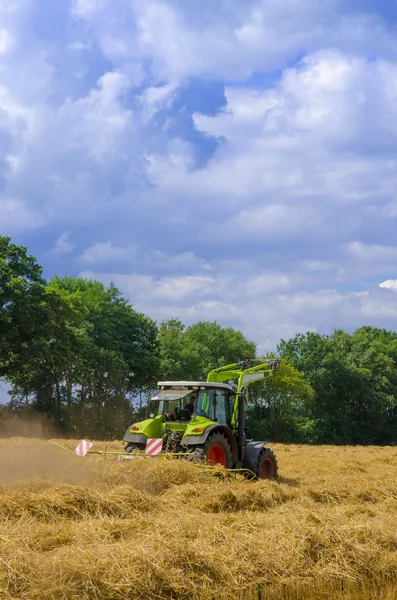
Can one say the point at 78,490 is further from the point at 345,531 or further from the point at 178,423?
the point at 178,423

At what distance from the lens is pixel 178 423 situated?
468 inches

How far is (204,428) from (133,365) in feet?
97.3

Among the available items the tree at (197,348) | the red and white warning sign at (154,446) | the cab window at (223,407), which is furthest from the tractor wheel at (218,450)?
the tree at (197,348)

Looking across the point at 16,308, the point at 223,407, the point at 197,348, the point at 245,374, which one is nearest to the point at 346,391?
the point at 197,348

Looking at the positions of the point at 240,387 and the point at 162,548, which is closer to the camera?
the point at 162,548

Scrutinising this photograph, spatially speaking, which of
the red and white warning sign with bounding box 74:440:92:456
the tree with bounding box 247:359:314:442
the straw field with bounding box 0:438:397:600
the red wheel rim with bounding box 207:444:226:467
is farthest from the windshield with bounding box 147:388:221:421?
the tree with bounding box 247:359:314:442

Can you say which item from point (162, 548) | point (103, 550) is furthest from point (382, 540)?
point (103, 550)

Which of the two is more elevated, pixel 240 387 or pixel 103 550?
pixel 240 387

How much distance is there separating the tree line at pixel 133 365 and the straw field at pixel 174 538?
6703 mm

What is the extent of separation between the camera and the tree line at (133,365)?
3020 cm

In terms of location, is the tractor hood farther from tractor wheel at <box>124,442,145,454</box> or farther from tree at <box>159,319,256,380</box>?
tree at <box>159,319,256,380</box>

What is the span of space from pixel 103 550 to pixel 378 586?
2.77m

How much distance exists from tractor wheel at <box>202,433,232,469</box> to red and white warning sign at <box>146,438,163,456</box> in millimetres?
902

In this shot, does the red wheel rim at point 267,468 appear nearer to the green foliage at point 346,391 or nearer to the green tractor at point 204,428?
the green tractor at point 204,428
